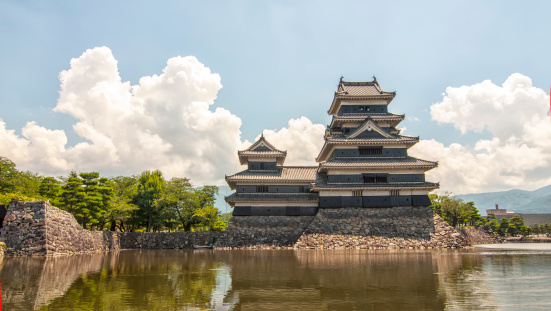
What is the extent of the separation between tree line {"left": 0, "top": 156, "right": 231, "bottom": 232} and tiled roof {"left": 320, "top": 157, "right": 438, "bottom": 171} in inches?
652

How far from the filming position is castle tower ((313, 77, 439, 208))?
34.7m

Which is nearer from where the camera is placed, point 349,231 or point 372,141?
point 349,231

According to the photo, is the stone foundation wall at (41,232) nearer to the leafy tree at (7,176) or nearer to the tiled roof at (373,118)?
the leafy tree at (7,176)

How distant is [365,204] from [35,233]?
2714 centimetres

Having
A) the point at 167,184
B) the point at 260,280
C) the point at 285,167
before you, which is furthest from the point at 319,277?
the point at 167,184

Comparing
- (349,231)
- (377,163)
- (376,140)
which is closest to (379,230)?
(349,231)

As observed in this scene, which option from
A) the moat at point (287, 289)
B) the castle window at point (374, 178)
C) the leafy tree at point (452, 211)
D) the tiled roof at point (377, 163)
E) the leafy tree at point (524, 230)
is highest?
the tiled roof at point (377, 163)

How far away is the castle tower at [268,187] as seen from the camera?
36.6 metres

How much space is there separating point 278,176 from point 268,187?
61.3 inches

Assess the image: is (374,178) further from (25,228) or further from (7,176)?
(7,176)

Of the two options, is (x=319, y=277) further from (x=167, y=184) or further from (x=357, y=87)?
(x=167, y=184)

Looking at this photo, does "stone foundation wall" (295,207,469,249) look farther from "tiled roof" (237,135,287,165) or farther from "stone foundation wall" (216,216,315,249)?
"tiled roof" (237,135,287,165)

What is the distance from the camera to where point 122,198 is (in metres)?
41.8

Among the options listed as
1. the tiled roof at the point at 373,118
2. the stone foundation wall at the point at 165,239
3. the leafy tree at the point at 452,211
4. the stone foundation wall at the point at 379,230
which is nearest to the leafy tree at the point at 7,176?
the stone foundation wall at the point at 165,239
